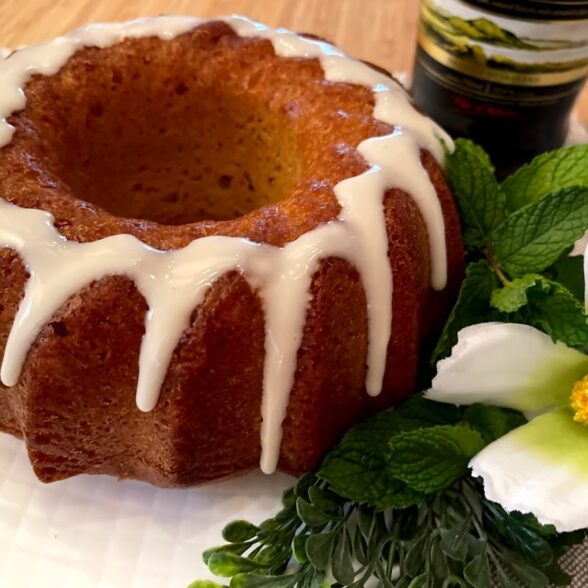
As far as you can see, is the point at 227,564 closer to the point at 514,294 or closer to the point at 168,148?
the point at 514,294

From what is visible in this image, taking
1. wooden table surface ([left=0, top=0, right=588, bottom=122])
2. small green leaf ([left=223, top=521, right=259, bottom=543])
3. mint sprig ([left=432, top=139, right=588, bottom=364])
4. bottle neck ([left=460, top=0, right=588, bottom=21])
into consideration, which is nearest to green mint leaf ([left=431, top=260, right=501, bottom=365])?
mint sprig ([left=432, top=139, right=588, bottom=364])

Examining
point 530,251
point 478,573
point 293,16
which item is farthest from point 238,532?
point 293,16

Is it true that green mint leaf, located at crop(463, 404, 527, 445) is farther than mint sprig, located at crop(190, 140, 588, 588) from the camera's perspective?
Yes

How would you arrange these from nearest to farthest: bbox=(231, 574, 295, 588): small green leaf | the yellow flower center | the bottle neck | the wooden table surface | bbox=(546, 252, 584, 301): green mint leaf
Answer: bbox=(231, 574, 295, 588): small green leaf, the yellow flower center, bbox=(546, 252, 584, 301): green mint leaf, the bottle neck, the wooden table surface

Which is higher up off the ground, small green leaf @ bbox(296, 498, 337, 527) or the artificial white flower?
the artificial white flower

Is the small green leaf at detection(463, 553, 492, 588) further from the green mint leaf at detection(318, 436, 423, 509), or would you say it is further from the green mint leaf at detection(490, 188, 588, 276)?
the green mint leaf at detection(490, 188, 588, 276)

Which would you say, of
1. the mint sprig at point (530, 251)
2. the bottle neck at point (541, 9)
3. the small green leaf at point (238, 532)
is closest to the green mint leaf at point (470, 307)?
the mint sprig at point (530, 251)

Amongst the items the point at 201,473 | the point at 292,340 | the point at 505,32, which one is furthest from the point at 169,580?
the point at 505,32
